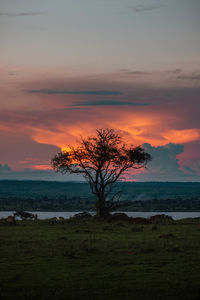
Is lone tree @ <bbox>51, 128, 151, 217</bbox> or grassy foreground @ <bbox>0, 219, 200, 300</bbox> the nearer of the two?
grassy foreground @ <bbox>0, 219, 200, 300</bbox>

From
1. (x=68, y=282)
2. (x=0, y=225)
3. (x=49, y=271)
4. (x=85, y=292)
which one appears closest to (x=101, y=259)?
(x=49, y=271)

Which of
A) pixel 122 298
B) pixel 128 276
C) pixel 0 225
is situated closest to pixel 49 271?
pixel 128 276

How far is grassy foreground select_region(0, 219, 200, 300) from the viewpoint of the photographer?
46.1 feet

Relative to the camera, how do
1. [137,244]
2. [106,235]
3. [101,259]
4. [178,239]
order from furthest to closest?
[106,235] < [178,239] < [137,244] < [101,259]

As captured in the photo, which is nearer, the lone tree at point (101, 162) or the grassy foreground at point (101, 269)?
the grassy foreground at point (101, 269)

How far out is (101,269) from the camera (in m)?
17.5

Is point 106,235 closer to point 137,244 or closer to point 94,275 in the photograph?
point 137,244

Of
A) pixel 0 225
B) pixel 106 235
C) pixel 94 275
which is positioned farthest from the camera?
pixel 0 225

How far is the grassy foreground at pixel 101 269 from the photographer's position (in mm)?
14062

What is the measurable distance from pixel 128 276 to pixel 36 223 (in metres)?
25.6

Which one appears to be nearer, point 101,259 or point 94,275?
point 94,275

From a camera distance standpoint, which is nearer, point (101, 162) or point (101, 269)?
point (101, 269)

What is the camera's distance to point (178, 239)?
27719 millimetres

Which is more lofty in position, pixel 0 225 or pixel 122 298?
→ pixel 0 225
